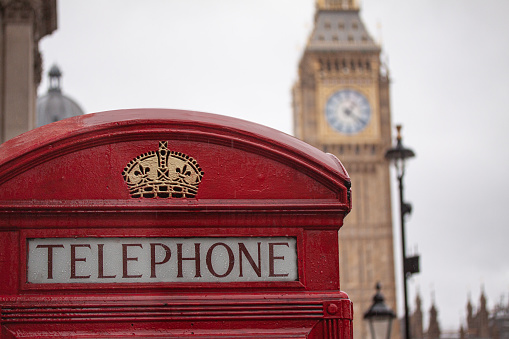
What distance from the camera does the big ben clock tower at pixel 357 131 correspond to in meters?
58.7

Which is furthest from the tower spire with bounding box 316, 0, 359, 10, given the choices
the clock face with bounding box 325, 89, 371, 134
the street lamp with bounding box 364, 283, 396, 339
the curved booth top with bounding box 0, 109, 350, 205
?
the curved booth top with bounding box 0, 109, 350, 205

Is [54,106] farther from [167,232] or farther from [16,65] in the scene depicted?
[167,232]

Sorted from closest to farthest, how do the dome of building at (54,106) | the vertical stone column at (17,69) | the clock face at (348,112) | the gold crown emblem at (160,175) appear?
the gold crown emblem at (160,175) → the vertical stone column at (17,69) → the dome of building at (54,106) → the clock face at (348,112)

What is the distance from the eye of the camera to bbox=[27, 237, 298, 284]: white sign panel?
9.70 ft

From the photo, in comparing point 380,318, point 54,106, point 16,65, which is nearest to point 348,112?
point 54,106

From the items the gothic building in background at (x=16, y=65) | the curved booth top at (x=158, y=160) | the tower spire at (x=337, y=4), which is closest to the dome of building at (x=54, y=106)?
the gothic building in background at (x=16, y=65)

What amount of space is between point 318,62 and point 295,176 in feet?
187

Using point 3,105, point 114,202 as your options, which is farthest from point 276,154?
point 3,105

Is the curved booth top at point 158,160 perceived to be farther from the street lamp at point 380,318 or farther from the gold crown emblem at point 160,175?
the street lamp at point 380,318

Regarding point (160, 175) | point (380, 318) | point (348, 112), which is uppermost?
point (348, 112)

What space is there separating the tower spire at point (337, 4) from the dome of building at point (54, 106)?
144 ft

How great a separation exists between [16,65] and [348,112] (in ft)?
159

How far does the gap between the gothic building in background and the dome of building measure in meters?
7.33

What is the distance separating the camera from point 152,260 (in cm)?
298
